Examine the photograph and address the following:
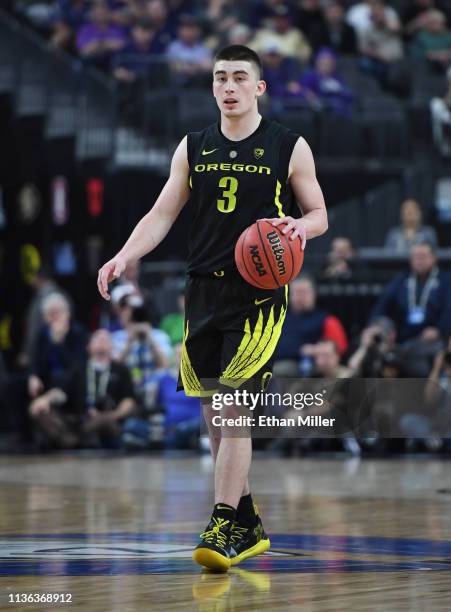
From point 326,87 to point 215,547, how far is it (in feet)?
47.3

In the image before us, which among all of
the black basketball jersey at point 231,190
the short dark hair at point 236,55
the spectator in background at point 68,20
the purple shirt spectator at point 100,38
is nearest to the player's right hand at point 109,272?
the black basketball jersey at point 231,190

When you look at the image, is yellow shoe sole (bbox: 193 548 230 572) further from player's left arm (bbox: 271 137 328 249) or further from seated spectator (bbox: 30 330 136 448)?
seated spectator (bbox: 30 330 136 448)

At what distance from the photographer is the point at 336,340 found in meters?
15.3

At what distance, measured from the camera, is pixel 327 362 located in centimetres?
1471

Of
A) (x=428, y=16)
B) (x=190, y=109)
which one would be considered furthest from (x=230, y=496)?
(x=428, y=16)

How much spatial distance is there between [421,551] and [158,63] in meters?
13.7

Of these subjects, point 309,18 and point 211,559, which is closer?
point 211,559

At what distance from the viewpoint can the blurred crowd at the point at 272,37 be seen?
1978 centimetres

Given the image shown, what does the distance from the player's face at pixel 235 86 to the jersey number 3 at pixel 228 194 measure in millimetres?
304

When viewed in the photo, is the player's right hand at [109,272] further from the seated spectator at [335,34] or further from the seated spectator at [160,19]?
the seated spectator at [335,34]

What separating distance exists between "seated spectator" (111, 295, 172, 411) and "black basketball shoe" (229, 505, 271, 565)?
9311mm

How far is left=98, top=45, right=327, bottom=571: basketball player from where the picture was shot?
6371mm

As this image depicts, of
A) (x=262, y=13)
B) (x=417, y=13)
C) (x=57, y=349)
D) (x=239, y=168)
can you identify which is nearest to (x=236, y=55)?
(x=239, y=168)

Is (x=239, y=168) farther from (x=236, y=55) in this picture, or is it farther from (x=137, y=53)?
(x=137, y=53)
